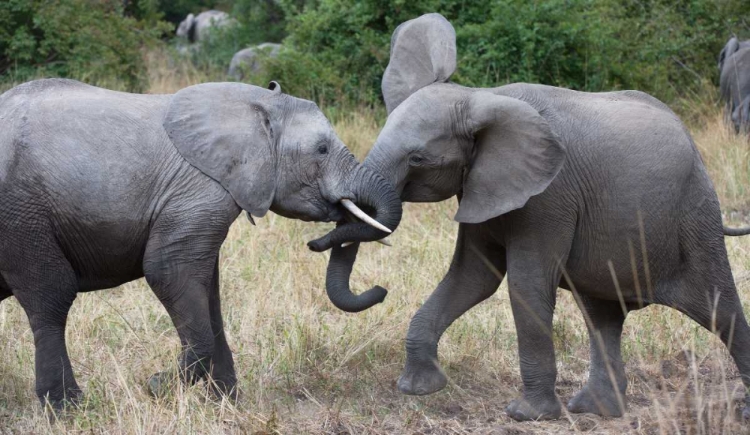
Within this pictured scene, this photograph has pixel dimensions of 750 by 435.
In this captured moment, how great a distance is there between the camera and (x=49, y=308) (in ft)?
14.8

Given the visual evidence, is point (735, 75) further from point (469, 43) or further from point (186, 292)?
point (186, 292)

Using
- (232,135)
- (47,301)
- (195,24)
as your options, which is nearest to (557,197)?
(232,135)

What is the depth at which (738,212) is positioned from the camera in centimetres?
887

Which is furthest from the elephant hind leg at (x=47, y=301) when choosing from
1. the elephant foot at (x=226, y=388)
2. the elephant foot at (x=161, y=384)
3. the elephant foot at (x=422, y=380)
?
the elephant foot at (x=422, y=380)

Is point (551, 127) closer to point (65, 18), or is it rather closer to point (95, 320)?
point (95, 320)

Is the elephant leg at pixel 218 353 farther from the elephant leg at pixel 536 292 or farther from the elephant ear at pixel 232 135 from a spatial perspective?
the elephant leg at pixel 536 292

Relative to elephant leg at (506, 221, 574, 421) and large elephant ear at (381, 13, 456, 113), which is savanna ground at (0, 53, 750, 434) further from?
large elephant ear at (381, 13, 456, 113)

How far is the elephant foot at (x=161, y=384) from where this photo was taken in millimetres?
4633

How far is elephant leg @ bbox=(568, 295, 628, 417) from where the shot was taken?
16.7 ft

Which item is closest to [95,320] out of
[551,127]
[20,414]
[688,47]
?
[20,414]

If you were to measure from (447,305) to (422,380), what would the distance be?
36 cm

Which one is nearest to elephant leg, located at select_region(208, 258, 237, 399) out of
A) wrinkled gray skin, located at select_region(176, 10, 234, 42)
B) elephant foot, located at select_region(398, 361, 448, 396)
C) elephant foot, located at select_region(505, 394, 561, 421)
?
elephant foot, located at select_region(398, 361, 448, 396)

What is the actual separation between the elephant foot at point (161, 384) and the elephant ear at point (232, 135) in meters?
0.81

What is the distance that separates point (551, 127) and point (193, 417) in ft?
6.32
